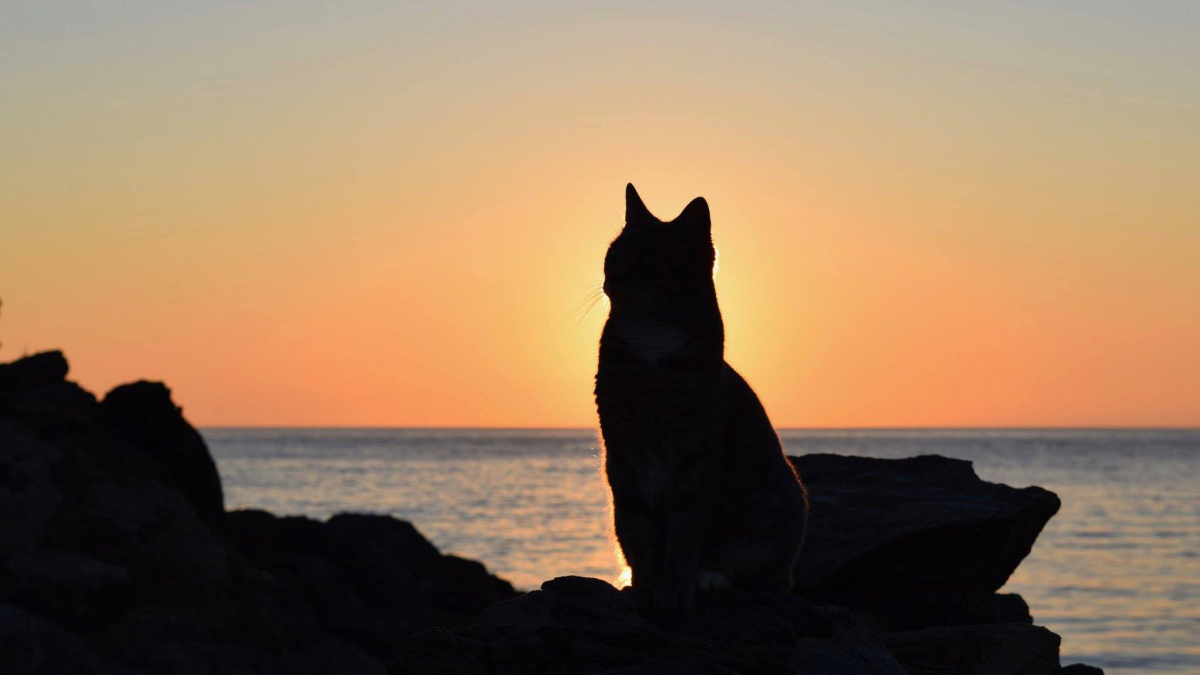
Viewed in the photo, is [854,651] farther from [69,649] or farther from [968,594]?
[69,649]

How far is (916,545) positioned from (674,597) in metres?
3.79

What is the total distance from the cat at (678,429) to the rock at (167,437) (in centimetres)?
1246

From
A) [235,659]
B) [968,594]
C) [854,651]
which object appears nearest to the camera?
[854,651]

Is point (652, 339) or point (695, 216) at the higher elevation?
point (695, 216)

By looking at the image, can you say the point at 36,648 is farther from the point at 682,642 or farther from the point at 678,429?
the point at 682,642

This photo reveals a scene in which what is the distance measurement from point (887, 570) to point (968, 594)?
3.75ft

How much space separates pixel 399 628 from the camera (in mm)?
18938

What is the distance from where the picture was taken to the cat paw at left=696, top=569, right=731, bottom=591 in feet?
23.3

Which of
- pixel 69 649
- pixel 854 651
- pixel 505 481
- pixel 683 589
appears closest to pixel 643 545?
pixel 683 589

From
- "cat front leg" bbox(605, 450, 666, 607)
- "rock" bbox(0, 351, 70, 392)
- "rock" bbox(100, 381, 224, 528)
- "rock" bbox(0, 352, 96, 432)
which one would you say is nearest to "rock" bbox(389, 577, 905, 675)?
"cat front leg" bbox(605, 450, 666, 607)

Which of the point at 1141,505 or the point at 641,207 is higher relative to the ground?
the point at 641,207

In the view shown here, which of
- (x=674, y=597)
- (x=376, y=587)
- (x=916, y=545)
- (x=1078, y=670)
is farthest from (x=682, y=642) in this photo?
Result: (x=376, y=587)

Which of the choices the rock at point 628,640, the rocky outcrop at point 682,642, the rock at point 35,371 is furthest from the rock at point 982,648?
the rock at point 35,371

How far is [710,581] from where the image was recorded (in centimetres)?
710
